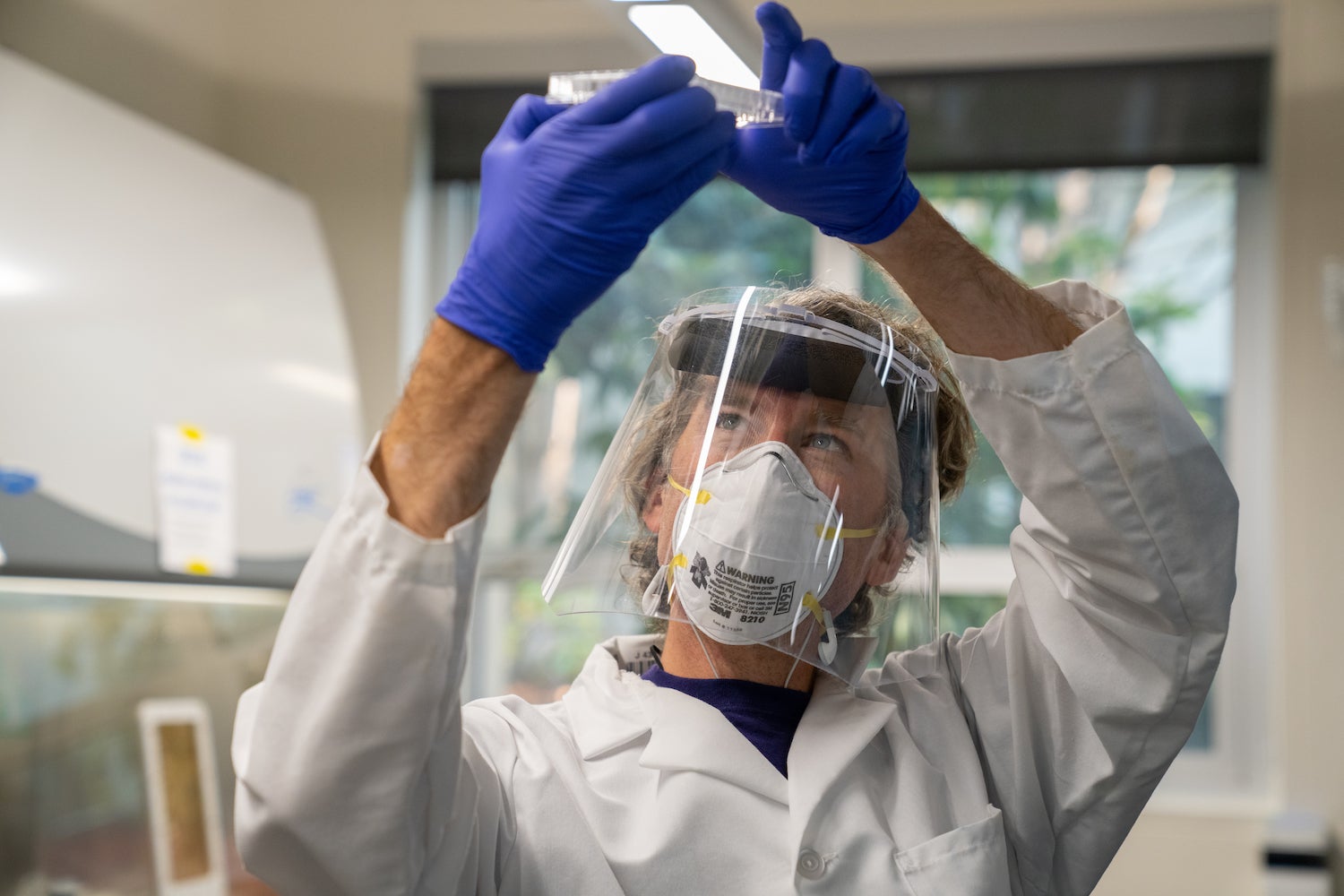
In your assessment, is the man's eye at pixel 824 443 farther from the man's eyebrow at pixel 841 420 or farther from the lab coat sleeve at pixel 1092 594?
the lab coat sleeve at pixel 1092 594

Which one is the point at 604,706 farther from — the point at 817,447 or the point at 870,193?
the point at 870,193

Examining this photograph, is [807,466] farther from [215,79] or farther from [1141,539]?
[215,79]

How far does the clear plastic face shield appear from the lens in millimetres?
1119

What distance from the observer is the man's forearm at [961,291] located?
1.05 meters

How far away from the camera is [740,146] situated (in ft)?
3.34

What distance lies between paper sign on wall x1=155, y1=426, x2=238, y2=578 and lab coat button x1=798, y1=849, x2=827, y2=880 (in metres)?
1.67

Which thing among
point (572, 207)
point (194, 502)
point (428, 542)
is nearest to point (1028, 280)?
point (194, 502)

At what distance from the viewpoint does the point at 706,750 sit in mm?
1115

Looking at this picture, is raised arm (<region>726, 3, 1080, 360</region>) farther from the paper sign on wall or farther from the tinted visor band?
the paper sign on wall

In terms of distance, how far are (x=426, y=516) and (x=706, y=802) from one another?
433 mm

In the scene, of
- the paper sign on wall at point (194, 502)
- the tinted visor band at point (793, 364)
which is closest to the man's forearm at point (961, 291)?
the tinted visor band at point (793, 364)

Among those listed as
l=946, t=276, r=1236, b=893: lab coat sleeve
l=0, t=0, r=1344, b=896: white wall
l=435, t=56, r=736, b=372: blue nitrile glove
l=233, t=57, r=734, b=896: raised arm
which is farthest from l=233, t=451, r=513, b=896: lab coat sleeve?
l=0, t=0, r=1344, b=896: white wall

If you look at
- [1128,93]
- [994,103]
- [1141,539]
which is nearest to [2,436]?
[1141,539]

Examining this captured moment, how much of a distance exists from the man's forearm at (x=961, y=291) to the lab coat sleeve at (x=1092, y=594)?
21 mm
